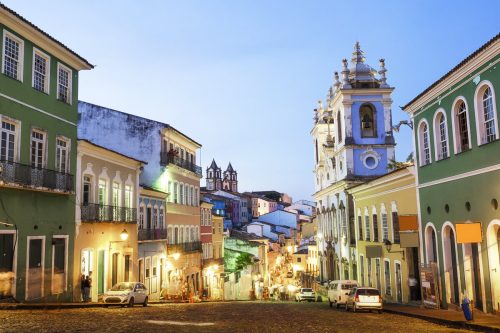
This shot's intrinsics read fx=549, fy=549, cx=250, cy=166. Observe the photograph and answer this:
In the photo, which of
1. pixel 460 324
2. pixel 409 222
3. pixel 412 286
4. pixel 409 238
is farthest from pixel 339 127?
pixel 460 324

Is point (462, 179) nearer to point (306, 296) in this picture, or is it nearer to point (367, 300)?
point (367, 300)

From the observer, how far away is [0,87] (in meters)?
19.6

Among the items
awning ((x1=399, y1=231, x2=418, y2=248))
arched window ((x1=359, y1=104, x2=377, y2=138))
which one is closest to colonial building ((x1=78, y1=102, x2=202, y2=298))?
arched window ((x1=359, y1=104, x2=377, y2=138))

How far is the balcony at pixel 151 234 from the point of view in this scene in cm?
3388

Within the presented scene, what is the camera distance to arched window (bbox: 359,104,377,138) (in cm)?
4641

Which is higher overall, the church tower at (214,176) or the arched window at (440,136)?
the church tower at (214,176)

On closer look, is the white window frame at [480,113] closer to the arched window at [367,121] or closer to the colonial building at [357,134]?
the colonial building at [357,134]

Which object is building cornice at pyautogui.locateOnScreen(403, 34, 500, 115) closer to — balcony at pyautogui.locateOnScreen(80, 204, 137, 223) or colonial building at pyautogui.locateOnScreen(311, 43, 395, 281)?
balcony at pyautogui.locateOnScreen(80, 204, 137, 223)

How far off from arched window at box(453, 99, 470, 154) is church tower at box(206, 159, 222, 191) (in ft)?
485

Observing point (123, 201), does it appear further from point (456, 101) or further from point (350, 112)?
point (350, 112)

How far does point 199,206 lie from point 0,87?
29.9m

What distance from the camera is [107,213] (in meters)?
28.7

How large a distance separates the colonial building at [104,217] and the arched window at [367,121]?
21.0 meters

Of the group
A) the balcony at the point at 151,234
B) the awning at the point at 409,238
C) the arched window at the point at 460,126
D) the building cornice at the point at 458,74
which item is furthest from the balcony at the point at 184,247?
the arched window at the point at 460,126
